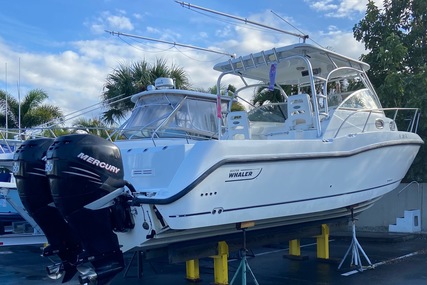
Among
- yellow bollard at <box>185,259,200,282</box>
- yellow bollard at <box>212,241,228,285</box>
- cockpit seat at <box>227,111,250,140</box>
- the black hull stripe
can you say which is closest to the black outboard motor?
the black hull stripe

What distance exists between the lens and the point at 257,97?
1462 cm

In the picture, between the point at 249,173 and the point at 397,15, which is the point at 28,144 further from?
the point at 397,15

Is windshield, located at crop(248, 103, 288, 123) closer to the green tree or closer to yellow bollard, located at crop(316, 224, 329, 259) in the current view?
yellow bollard, located at crop(316, 224, 329, 259)

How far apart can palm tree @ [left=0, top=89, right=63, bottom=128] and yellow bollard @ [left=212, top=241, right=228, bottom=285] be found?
15642 mm

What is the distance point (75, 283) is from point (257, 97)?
871 centimetres

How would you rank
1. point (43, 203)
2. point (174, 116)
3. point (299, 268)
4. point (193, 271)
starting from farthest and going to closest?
point (174, 116), point (299, 268), point (193, 271), point (43, 203)

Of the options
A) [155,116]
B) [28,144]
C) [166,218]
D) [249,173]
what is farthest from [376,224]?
[28,144]

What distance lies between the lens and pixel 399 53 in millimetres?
11078

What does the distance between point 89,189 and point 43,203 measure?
894 millimetres

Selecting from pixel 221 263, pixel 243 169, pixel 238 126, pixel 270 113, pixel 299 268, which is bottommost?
pixel 299 268

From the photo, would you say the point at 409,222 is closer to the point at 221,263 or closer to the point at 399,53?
the point at 399,53

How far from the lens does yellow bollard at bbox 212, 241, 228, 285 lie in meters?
6.39

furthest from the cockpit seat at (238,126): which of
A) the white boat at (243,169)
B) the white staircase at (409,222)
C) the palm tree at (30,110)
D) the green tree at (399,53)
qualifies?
the palm tree at (30,110)

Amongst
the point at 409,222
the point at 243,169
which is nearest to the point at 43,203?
the point at 243,169
